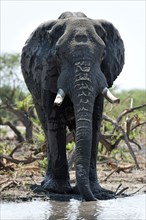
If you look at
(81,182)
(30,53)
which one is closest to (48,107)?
(30,53)

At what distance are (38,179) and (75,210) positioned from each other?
8.62 feet

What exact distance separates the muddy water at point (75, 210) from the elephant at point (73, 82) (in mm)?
146

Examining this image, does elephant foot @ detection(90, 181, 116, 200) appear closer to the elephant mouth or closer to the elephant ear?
the elephant mouth

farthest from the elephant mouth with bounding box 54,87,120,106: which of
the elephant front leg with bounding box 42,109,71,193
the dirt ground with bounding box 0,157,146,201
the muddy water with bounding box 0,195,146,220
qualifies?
the dirt ground with bounding box 0,157,146,201

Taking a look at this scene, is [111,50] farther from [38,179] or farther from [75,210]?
[75,210]

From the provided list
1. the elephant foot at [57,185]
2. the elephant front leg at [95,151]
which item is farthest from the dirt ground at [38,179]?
the elephant front leg at [95,151]

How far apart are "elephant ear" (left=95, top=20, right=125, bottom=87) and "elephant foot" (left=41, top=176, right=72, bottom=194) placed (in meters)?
1.10

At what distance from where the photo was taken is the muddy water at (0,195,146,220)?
20.5ft

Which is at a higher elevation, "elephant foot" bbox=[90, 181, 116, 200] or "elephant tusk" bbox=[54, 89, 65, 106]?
"elephant tusk" bbox=[54, 89, 65, 106]

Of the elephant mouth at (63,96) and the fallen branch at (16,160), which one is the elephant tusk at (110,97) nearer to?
the elephant mouth at (63,96)

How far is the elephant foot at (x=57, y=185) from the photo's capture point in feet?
25.3

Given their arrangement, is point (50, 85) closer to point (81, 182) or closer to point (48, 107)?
point (48, 107)

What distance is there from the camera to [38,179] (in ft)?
30.1

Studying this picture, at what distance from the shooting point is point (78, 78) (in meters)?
7.01
